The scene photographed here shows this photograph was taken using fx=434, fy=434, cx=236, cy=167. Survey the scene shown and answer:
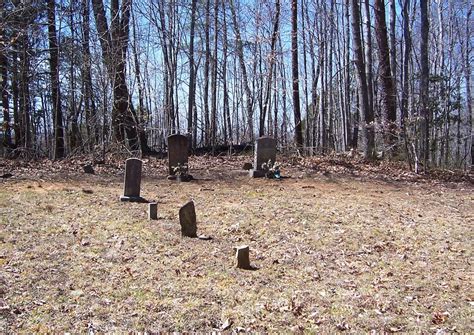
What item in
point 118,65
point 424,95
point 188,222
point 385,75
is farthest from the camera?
point 385,75

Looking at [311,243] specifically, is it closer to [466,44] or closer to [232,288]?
[232,288]

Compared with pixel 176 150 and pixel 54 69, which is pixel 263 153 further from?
pixel 54 69

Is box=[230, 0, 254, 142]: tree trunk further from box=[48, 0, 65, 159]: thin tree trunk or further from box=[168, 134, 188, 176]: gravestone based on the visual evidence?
box=[168, 134, 188, 176]: gravestone

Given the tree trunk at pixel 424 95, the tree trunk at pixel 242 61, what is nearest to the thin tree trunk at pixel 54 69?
the tree trunk at pixel 242 61

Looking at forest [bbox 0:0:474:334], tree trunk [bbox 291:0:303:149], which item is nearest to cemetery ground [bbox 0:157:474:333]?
forest [bbox 0:0:474:334]

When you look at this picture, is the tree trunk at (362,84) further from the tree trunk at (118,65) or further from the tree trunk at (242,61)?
the tree trunk at (118,65)

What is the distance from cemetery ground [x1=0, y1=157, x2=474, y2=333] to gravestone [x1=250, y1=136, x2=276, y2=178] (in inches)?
65.5

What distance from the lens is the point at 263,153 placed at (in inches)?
451

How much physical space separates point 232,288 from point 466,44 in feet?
96.2

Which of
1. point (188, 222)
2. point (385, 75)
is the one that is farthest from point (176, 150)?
point (385, 75)

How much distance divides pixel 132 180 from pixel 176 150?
2.70 m

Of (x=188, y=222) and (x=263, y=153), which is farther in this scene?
(x=263, y=153)

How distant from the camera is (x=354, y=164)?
525 inches

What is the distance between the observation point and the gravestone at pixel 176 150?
35.8 feet
